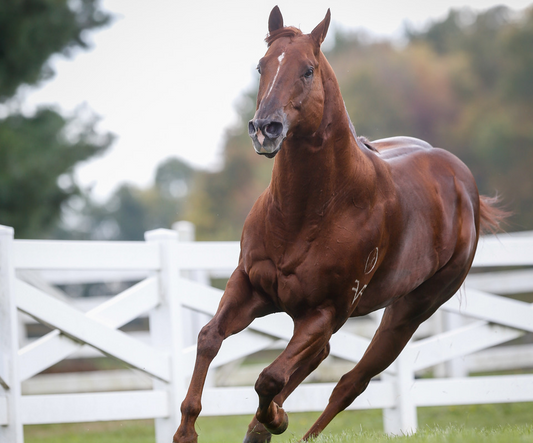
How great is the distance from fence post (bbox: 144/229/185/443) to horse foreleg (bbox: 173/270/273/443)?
144cm

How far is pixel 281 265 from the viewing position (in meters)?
3.53

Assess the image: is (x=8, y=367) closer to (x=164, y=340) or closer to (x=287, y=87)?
(x=164, y=340)

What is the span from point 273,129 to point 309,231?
73 centimetres

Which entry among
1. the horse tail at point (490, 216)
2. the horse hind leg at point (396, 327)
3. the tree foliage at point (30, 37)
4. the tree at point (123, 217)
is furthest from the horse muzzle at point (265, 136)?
the tree at point (123, 217)

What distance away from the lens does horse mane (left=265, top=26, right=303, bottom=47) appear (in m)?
3.40

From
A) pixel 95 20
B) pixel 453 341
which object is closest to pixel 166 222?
pixel 95 20

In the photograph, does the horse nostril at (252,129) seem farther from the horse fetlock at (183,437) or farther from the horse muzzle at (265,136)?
the horse fetlock at (183,437)

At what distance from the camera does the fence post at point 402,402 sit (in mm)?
5629

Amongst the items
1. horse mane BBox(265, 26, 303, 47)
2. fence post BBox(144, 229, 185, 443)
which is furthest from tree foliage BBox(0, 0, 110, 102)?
horse mane BBox(265, 26, 303, 47)

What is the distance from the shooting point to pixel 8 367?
4.34 metres

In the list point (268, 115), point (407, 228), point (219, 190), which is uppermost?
point (219, 190)

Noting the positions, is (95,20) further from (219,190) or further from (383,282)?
(219,190)

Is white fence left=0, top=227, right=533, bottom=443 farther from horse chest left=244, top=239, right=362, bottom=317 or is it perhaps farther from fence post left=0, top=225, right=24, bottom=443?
horse chest left=244, top=239, right=362, bottom=317

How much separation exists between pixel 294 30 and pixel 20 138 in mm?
9862
